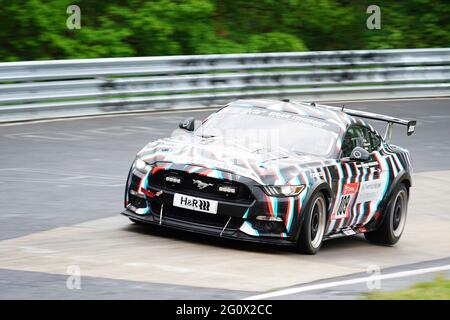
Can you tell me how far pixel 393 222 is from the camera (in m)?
13.0

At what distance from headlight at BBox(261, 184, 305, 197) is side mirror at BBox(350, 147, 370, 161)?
4.09 feet

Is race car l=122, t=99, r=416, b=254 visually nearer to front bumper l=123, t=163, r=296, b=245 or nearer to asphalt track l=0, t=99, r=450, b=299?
front bumper l=123, t=163, r=296, b=245

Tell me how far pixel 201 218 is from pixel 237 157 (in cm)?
71

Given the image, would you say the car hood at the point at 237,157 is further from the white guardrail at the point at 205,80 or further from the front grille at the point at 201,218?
the white guardrail at the point at 205,80

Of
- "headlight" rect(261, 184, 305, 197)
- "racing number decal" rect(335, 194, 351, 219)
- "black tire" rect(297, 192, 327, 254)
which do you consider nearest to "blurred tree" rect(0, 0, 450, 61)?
"racing number decal" rect(335, 194, 351, 219)

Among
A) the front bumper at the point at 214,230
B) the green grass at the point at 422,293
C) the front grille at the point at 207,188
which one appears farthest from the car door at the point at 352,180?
the green grass at the point at 422,293

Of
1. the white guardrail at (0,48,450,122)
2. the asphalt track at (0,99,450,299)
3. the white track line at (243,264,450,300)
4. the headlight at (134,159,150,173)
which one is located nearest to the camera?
the white track line at (243,264,450,300)

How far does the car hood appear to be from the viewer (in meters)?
10.9

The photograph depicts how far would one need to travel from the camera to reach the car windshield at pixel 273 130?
1182 cm

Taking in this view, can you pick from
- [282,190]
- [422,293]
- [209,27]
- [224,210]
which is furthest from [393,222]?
[209,27]

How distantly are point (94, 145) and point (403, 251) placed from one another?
693cm

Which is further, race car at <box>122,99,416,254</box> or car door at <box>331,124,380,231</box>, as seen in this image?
car door at <box>331,124,380,231</box>

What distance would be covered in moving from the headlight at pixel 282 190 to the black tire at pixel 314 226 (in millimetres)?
208
